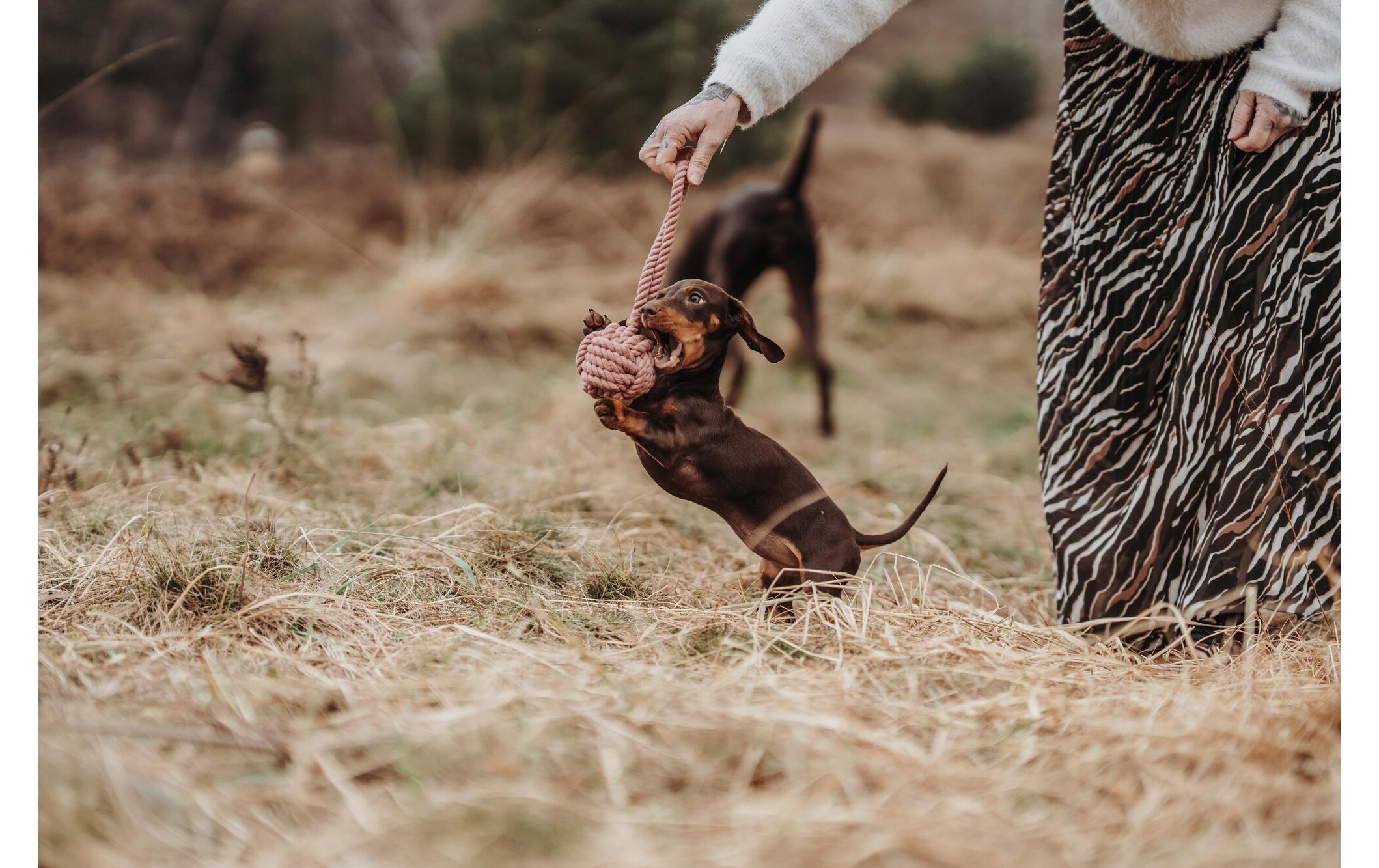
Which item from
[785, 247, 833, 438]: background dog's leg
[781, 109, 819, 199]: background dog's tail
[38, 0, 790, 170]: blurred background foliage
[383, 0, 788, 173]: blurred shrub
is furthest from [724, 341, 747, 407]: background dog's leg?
[38, 0, 790, 170]: blurred background foliage

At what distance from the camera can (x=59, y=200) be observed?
5.89 metres

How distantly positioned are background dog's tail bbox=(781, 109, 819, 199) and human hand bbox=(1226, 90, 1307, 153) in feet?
7.69

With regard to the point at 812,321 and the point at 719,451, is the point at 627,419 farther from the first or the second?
the point at 812,321

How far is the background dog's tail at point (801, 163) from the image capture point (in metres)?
4.02

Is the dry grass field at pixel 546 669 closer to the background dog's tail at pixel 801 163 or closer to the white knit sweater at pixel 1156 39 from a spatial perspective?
the white knit sweater at pixel 1156 39

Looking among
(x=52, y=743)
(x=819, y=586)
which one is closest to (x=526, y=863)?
(x=52, y=743)

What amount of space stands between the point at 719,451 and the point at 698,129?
0.56 metres

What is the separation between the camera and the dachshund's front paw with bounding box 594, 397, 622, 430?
168 cm

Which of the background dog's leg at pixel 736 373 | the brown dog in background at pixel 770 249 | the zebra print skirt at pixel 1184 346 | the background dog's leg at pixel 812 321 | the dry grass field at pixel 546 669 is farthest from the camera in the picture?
the background dog's leg at pixel 736 373

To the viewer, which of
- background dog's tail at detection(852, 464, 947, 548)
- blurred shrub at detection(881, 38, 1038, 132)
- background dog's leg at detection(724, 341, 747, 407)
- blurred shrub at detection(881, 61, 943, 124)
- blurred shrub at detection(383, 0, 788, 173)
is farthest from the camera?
blurred shrub at detection(881, 61, 943, 124)

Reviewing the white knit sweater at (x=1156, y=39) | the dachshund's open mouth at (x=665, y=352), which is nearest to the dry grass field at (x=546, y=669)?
the dachshund's open mouth at (x=665, y=352)

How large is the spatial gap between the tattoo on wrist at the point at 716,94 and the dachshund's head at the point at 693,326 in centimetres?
33

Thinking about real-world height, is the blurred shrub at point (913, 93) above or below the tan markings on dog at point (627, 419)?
above

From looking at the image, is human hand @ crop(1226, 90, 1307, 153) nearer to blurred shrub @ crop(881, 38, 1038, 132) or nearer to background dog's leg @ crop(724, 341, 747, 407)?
background dog's leg @ crop(724, 341, 747, 407)
